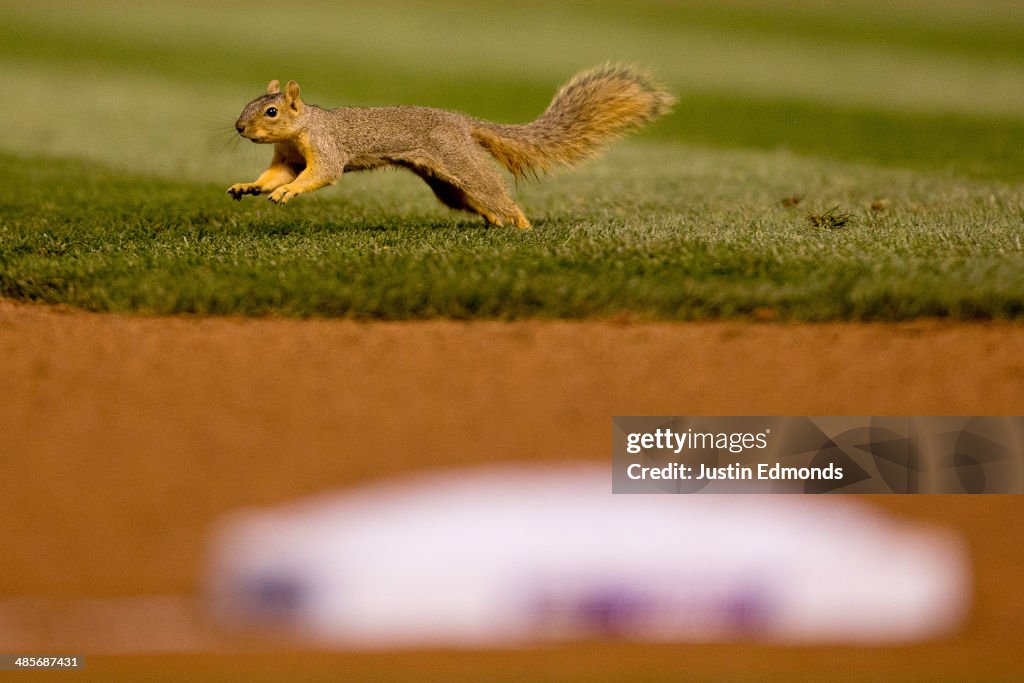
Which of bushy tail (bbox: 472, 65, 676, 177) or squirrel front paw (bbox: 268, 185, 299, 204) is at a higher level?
bushy tail (bbox: 472, 65, 676, 177)

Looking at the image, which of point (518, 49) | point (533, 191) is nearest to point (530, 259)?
point (533, 191)

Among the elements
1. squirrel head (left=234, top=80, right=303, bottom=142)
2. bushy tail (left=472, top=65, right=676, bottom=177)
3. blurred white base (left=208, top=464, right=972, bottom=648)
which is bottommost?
blurred white base (left=208, top=464, right=972, bottom=648)

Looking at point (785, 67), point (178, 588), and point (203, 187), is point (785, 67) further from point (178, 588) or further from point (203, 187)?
point (178, 588)

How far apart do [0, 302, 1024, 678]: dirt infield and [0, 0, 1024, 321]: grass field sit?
298 millimetres

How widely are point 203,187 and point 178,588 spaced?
9.31 meters

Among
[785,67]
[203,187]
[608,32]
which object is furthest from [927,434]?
[608,32]

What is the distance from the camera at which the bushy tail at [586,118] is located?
30.8 feet

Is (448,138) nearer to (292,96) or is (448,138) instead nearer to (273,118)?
(292,96)

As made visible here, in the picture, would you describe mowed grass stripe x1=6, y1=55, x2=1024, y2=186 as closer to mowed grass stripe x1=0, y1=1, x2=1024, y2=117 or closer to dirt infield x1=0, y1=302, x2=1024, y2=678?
mowed grass stripe x1=0, y1=1, x2=1024, y2=117

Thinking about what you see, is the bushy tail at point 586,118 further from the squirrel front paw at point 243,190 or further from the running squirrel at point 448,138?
the squirrel front paw at point 243,190

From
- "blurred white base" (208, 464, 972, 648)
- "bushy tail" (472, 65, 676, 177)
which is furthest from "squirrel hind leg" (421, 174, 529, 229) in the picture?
"blurred white base" (208, 464, 972, 648)

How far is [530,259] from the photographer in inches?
297

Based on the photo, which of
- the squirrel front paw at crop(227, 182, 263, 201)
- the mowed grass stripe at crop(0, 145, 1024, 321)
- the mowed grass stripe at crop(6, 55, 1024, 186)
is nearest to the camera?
the mowed grass stripe at crop(0, 145, 1024, 321)

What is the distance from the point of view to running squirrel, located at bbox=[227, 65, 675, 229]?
832 centimetres
